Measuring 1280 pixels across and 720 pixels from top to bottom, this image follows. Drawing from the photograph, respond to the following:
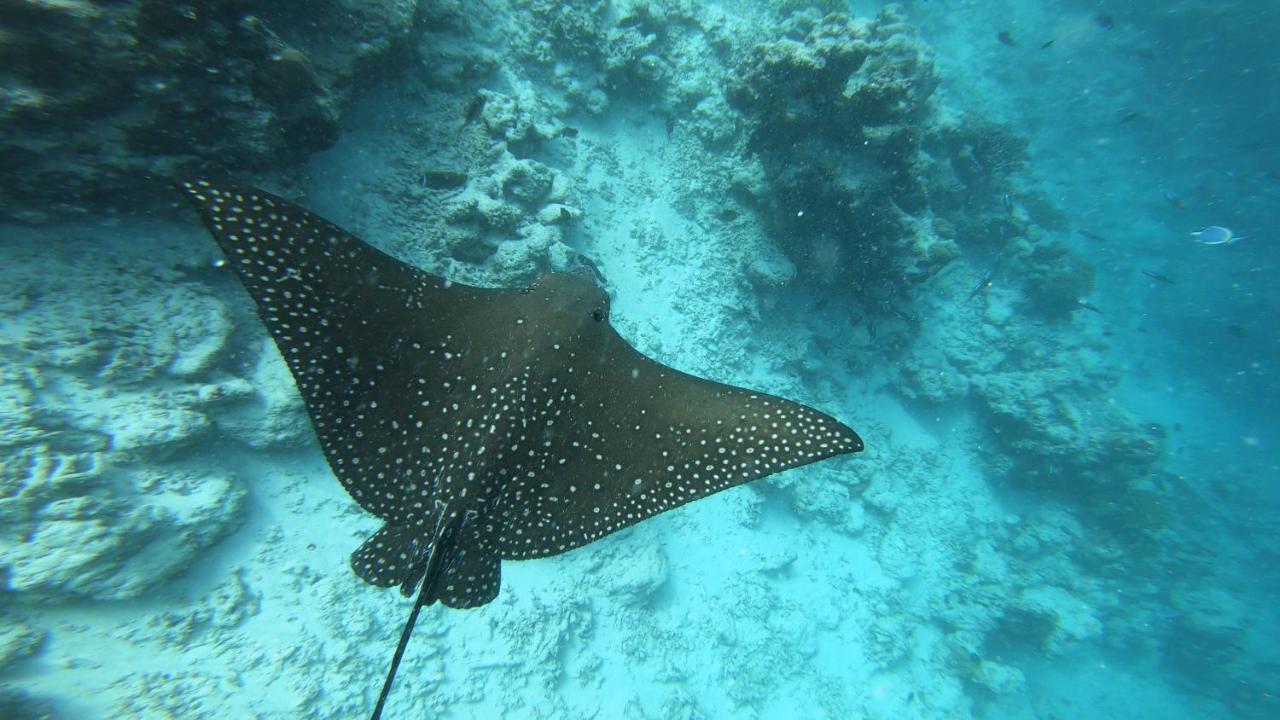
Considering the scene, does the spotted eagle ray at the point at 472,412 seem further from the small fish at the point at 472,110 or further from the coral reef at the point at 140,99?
the small fish at the point at 472,110

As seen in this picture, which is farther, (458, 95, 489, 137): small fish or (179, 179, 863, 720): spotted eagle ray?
(458, 95, 489, 137): small fish

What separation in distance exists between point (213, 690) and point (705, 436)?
19.1 feet

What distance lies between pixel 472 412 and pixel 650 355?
5280 mm

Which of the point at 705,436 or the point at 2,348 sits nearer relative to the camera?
the point at 705,436

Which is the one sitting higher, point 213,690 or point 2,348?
point 2,348

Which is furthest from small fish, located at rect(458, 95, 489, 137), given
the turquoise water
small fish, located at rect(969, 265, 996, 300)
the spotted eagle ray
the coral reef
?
small fish, located at rect(969, 265, 996, 300)

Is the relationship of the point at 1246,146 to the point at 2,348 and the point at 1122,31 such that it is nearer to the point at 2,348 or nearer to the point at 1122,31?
the point at 1122,31

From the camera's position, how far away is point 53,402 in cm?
414

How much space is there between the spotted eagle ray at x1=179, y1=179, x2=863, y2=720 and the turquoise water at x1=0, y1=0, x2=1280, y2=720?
2646 millimetres

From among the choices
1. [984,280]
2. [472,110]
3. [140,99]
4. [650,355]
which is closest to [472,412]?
[140,99]

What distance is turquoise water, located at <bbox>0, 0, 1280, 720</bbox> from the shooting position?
168 inches

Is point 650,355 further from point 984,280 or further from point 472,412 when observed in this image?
point 984,280

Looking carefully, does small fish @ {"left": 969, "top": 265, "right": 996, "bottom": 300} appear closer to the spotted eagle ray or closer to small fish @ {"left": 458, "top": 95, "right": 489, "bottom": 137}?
small fish @ {"left": 458, "top": 95, "right": 489, "bottom": 137}

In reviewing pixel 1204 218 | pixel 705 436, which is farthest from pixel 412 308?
pixel 1204 218
